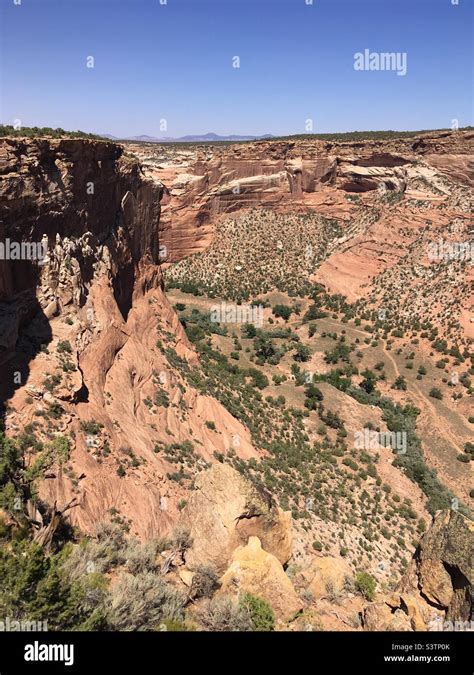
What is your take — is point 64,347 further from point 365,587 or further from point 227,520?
point 365,587

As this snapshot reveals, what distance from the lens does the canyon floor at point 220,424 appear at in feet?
31.6

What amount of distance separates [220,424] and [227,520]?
11509 millimetres

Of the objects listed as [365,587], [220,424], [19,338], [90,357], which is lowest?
[365,587]

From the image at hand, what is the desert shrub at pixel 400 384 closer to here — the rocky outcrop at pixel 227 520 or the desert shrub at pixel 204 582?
the rocky outcrop at pixel 227 520

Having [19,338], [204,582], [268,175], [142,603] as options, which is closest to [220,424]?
[19,338]

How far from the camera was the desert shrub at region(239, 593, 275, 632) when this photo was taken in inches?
338

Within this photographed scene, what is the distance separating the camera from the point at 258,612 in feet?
28.7

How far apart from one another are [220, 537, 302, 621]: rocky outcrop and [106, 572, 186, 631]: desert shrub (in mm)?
1200

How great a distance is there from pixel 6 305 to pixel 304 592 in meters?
12.2

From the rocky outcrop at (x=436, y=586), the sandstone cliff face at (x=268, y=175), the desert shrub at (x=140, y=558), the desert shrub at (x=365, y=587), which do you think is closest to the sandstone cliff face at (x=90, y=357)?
the desert shrub at (x=140, y=558)

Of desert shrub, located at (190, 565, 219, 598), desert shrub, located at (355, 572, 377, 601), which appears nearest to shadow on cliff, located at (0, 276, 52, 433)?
desert shrub, located at (190, 565, 219, 598)

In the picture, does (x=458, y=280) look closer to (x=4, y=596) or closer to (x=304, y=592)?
(x=304, y=592)

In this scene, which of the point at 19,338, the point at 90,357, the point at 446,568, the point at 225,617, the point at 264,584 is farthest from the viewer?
the point at 90,357

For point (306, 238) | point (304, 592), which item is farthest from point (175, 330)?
point (306, 238)
